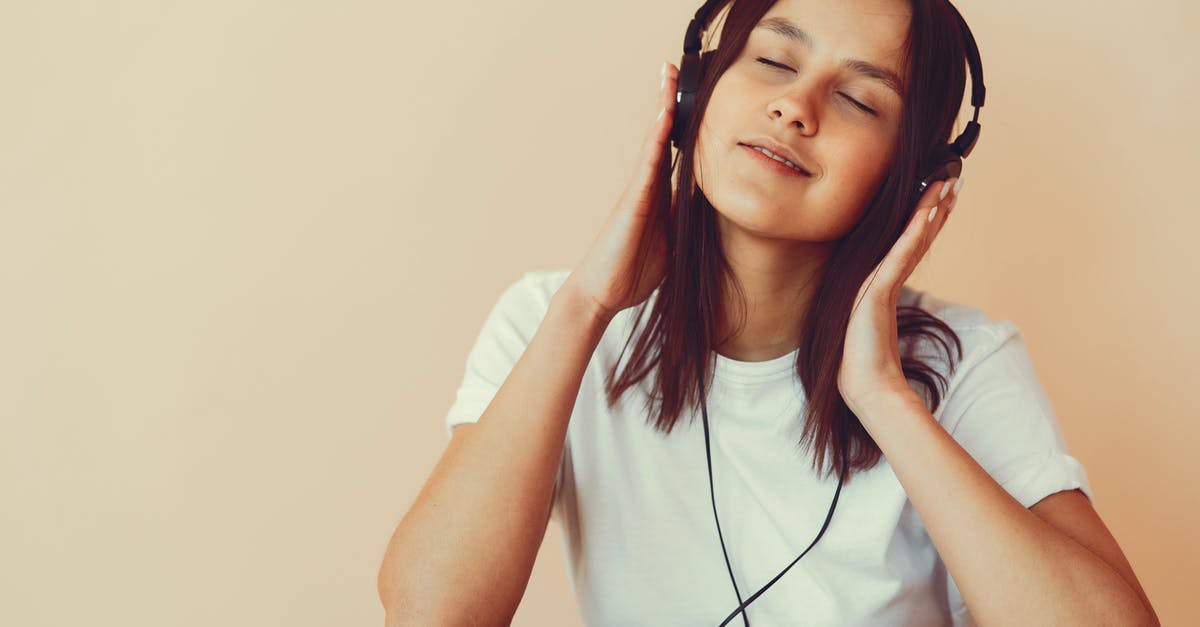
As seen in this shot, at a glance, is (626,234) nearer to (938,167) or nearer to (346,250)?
(938,167)

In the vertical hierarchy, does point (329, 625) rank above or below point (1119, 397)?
below

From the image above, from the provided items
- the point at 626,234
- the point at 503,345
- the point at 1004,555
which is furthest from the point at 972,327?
the point at 503,345

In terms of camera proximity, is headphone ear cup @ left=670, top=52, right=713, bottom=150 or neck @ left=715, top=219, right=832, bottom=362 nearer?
headphone ear cup @ left=670, top=52, right=713, bottom=150

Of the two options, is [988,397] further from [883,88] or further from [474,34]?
[474,34]

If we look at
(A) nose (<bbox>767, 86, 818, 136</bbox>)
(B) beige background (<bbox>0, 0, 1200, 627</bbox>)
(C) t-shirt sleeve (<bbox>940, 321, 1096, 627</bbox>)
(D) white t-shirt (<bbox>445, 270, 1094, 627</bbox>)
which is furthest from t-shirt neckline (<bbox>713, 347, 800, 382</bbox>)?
(B) beige background (<bbox>0, 0, 1200, 627</bbox>)

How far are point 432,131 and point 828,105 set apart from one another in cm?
77

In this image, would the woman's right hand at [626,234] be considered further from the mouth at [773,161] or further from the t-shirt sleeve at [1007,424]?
the t-shirt sleeve at [1007,424]

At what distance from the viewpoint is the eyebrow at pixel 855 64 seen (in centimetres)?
127

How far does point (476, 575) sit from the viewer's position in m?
1.21

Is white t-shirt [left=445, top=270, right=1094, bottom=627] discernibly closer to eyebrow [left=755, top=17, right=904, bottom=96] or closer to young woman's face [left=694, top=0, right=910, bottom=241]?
young woman's face [left=694, top=0, right=910, bottom=241]

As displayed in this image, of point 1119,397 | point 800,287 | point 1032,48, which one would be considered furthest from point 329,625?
point 1032,48

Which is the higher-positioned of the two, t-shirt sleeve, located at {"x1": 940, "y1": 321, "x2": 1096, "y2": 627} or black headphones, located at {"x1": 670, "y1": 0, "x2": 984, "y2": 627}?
black headphones, located at {"x1": 670, "y1": 0, "x2": 984, "y2": 627}

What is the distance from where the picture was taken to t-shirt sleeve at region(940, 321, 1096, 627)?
124 centimetres

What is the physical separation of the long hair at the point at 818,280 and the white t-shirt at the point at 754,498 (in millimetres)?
25
